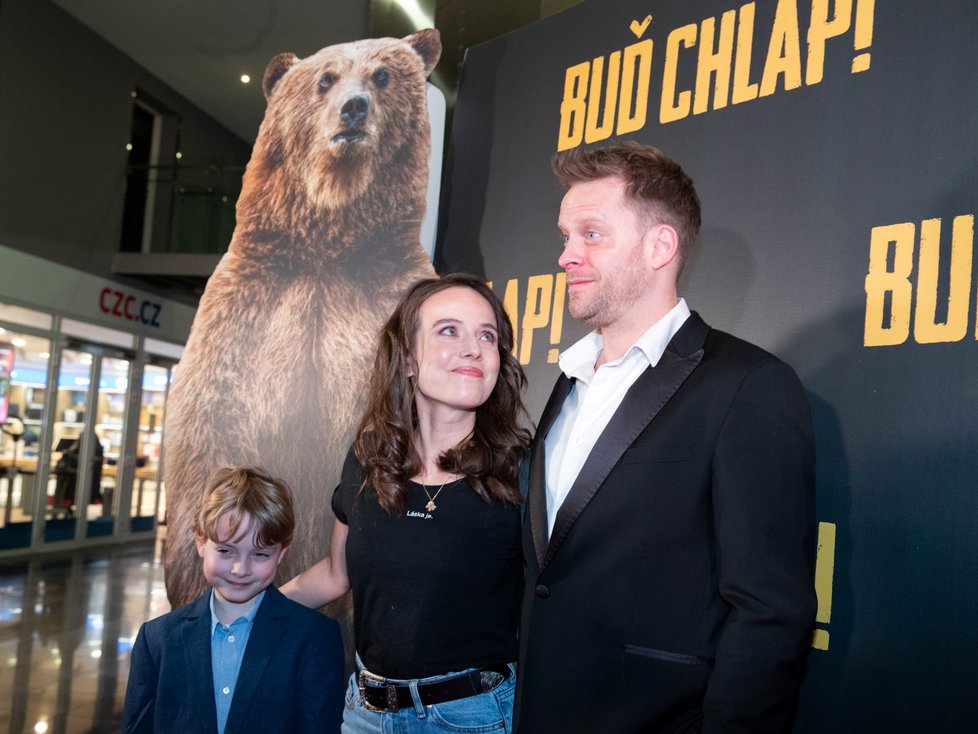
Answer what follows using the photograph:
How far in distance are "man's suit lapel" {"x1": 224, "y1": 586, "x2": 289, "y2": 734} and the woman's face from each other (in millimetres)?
578

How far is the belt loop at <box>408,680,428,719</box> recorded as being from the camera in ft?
5.43

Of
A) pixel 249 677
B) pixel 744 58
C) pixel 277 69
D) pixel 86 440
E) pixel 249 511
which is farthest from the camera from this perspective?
pixel 86 440

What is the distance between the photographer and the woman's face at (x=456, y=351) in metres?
1.85

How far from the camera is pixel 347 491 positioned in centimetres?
196

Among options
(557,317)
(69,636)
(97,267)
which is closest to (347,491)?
(557,317)

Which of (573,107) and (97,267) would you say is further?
(97,267)

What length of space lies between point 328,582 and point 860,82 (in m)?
1.78

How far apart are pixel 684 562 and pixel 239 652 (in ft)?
3.69

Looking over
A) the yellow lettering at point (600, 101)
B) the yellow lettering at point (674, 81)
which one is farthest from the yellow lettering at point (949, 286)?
the yellow lettering at point (600, 101)

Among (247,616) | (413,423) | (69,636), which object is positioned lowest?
(69,636)

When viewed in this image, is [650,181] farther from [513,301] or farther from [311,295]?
[311,295]

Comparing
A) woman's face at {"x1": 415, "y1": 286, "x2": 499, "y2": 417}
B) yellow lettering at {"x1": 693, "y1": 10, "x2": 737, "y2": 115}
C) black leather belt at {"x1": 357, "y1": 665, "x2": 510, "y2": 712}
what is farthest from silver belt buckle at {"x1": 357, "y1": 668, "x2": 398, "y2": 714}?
yellow lettering at {"x1": 693, "y1": 10, "x2": 737, "y2": 115}

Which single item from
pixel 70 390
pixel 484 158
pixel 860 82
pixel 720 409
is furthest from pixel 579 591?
pixel 70 390

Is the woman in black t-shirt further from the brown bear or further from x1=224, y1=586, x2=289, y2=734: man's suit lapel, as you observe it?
the brown bear
